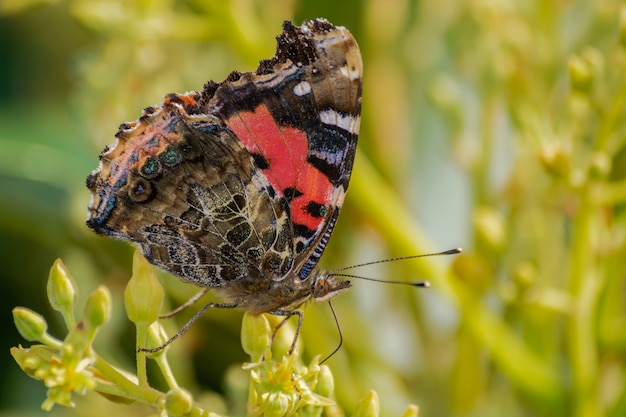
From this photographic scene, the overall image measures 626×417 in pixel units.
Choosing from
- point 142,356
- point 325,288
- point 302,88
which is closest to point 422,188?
point 325,288

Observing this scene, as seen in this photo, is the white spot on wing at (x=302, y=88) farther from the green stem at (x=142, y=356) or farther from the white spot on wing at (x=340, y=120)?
the green stem at (x=142, y=356)

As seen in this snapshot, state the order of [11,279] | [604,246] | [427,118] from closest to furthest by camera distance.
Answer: [604,246] → [11,279] → [427,118]

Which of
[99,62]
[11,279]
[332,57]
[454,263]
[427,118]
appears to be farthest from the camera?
[427,118]

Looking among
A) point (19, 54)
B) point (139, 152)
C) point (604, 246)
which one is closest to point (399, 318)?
point (604, 246)

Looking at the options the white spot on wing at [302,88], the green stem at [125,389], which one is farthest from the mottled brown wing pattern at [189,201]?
the green stem at [125,389]

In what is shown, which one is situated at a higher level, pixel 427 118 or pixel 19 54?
pixel 427 118

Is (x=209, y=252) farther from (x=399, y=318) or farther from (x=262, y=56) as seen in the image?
(x=399, y=318)

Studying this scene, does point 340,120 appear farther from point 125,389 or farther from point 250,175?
point 125,389
